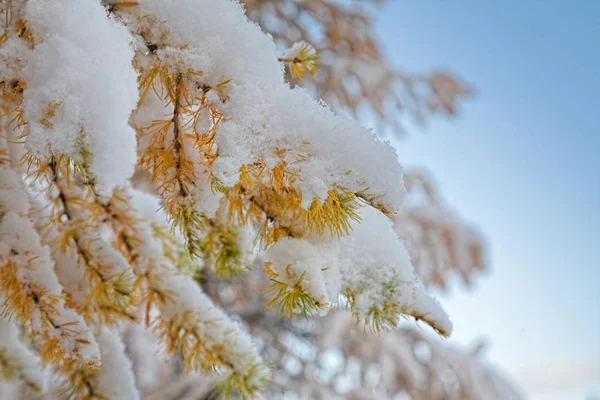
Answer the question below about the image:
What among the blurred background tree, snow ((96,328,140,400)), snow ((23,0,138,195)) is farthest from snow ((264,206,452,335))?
the blurred background tree

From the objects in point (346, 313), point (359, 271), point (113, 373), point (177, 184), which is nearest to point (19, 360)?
point (113, 373)

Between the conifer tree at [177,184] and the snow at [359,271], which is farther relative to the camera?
the snow at [359,271]

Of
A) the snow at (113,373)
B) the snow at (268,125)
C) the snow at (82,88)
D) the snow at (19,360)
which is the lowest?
the snow at (19,360)

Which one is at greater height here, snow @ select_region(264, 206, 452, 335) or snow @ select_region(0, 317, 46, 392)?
snow @ select_region(264, 206, 452, 335)

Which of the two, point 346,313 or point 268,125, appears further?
point 346,313

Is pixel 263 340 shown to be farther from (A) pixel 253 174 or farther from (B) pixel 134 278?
(A) pixel 253 174

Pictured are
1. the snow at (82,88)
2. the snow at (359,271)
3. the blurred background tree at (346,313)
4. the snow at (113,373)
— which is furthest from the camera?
the blurred background tree at (346,313)

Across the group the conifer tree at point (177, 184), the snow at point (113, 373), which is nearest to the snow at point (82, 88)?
the conifer tree at point (177, 184)

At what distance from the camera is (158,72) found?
28.9 inches

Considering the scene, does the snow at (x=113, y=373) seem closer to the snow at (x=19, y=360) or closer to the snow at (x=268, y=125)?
the snow at (x=19, y=360)

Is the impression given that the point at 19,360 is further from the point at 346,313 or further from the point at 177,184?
the point at 346,313

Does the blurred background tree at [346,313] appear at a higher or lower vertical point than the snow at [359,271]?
higher

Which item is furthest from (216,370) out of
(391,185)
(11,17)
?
(11,17)

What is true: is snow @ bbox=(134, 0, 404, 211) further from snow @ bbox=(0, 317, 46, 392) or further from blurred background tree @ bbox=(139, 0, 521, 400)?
blurred background tree @ bbox=(139, 0, 521, 400)
